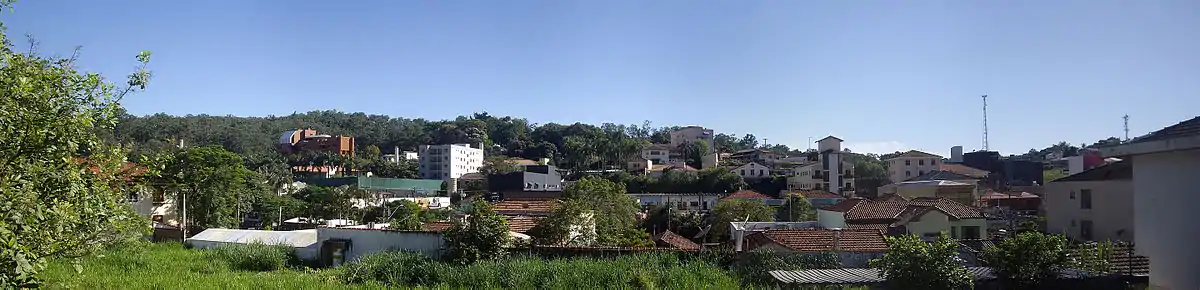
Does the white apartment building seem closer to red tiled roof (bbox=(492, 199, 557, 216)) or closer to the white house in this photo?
red tiled roof (bbox=(492, 199, 557, 216))

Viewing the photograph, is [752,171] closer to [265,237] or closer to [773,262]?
[265,237]

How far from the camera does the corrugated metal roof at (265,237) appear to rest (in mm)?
20438

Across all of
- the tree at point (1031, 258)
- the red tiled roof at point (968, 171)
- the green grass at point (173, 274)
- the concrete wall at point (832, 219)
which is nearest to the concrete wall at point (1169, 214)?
the tree at point (1031, 258)

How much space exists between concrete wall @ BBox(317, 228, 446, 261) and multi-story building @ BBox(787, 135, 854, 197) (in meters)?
39.4

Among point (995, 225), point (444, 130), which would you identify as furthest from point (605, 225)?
point (444, 130)

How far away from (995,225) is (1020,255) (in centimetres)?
1496

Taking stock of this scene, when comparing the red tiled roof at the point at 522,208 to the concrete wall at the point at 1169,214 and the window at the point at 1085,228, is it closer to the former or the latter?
the window at the point at 1085,228

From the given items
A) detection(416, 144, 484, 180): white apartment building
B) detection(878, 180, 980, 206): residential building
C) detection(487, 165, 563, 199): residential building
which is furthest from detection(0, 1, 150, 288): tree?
detection(416, 144, 484, 180): white apartment building

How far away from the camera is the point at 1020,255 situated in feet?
35.0

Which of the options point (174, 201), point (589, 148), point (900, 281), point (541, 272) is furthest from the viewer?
point (589, 148)

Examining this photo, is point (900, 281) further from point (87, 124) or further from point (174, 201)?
point (174, 201)

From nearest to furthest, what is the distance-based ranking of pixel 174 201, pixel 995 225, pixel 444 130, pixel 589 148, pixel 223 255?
1. pixel 223 255
2. pixel 995 225
3. pixel 174 201
4. pixel 589 148
5. pixel 444 130

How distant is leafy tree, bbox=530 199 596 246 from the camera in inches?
694

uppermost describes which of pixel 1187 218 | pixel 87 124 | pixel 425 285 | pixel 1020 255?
pixel 87 124
